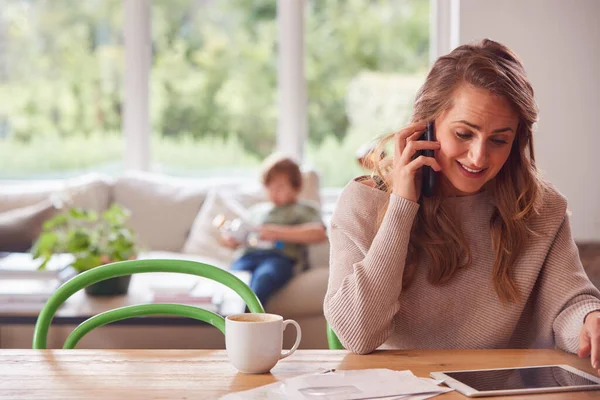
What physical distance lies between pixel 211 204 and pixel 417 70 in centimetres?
164

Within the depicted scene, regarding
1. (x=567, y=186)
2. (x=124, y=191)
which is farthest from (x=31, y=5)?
(x=567, y=186)

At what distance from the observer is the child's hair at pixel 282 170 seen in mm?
3953

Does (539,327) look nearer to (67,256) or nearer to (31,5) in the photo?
(67,256)

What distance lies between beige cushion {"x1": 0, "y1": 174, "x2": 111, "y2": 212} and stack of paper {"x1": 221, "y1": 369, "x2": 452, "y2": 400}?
335cm

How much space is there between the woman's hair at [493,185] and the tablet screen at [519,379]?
1.15 ft

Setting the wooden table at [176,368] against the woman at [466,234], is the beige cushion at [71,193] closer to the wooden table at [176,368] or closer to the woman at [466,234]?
the woman at [466,234]

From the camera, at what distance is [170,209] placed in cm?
439

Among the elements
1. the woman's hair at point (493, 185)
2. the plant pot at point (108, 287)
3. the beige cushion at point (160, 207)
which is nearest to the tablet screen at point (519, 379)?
the woman's hair at point (493, 185)

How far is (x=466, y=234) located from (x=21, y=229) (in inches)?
118

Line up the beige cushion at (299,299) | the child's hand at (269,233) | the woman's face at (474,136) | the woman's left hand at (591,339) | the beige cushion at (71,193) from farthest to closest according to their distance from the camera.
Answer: the beige cushion at (71,193) → the child's hand at (269,233) → the beige cushion at (299,299) → the woman's face at (474,136) → the woman's left hand at (591,339)

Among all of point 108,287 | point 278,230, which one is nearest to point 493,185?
point 108,287

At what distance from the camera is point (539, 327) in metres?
1.57

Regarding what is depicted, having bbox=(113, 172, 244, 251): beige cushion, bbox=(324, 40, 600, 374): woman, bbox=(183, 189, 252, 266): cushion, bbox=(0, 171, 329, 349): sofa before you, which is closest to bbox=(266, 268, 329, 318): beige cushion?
bbox=(0, 171, 329, 349): sofa

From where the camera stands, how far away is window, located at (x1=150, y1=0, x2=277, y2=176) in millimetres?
4906
